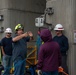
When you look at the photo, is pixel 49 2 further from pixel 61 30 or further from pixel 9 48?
pixel 9 48

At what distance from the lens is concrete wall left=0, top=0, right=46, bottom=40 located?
12.2 metres

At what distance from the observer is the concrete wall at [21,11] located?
480 inches

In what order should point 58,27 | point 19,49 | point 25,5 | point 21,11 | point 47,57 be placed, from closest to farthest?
1. point 47,57
2. point 19,49
3. point 58,27
4. point 21,11
5. point 25,5

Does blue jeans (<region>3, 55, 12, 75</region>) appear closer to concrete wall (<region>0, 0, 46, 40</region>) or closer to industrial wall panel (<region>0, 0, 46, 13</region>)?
concrete wall (<region>0, 0, 46, 40</region>)

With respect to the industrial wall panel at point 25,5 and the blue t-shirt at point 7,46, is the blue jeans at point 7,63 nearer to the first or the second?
the blue t-shirt at point 7,46

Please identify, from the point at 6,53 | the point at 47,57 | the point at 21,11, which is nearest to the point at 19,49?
the point at 47,57

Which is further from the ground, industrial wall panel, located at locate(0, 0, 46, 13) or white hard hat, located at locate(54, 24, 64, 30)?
industrial wall panel, located at locate(0, 0, 46, 13)

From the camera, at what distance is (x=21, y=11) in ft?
42.1

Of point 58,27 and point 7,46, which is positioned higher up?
point 58,27

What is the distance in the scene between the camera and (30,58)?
11.5 m

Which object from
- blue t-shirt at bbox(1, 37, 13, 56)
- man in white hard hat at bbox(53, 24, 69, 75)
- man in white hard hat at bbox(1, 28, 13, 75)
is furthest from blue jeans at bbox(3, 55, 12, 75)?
man in white hard hat at bbox(53, 24, 69, 75)

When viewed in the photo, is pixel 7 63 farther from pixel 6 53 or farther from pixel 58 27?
pixel 58 27

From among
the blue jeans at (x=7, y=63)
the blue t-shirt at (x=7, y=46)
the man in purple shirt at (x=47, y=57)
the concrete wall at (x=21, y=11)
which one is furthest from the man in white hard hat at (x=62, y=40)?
the concrete wall at (x=21, y=11)

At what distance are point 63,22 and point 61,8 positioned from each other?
514 mm
